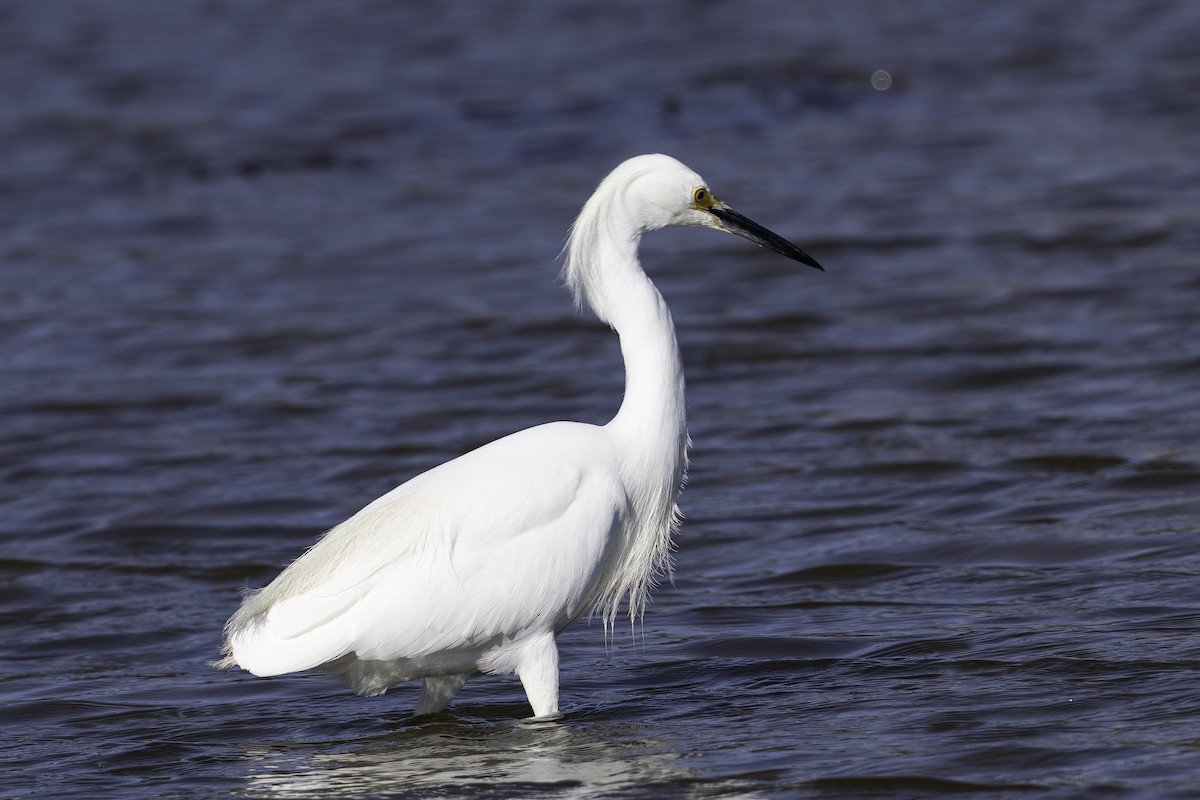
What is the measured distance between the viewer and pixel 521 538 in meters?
5.84

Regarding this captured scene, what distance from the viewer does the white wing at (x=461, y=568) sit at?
5.75 meters

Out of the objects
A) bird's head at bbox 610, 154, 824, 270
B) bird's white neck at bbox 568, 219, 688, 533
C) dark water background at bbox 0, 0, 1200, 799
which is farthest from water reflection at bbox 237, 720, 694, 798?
bird's head at bbox 610, 154, 824, 270

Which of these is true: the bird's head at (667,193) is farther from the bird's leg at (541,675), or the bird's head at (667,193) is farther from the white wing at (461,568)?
the bird's leg at (541,675)

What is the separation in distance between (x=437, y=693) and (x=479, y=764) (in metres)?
0.60

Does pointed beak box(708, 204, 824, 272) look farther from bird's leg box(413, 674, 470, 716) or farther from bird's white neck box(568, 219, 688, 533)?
bird's leg box(413, 674, 470, 716)

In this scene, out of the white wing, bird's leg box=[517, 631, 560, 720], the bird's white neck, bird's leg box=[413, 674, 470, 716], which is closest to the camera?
the white wing

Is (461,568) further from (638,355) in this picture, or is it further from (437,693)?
(638,355)

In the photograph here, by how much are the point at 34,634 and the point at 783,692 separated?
3.22 m

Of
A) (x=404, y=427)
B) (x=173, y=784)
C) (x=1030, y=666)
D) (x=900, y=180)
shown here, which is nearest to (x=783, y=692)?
(x=1030, y=666)

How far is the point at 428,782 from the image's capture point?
219 inches

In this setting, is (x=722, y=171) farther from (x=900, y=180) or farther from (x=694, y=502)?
(x=694, y=502)

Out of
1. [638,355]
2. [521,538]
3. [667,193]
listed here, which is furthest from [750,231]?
[521,538]

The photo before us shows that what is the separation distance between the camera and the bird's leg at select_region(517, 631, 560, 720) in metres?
5.88

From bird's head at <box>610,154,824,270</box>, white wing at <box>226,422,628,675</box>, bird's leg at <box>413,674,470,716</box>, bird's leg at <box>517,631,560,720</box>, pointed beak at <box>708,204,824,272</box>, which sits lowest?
bird's leg at <box>413,674,470,716</box>
